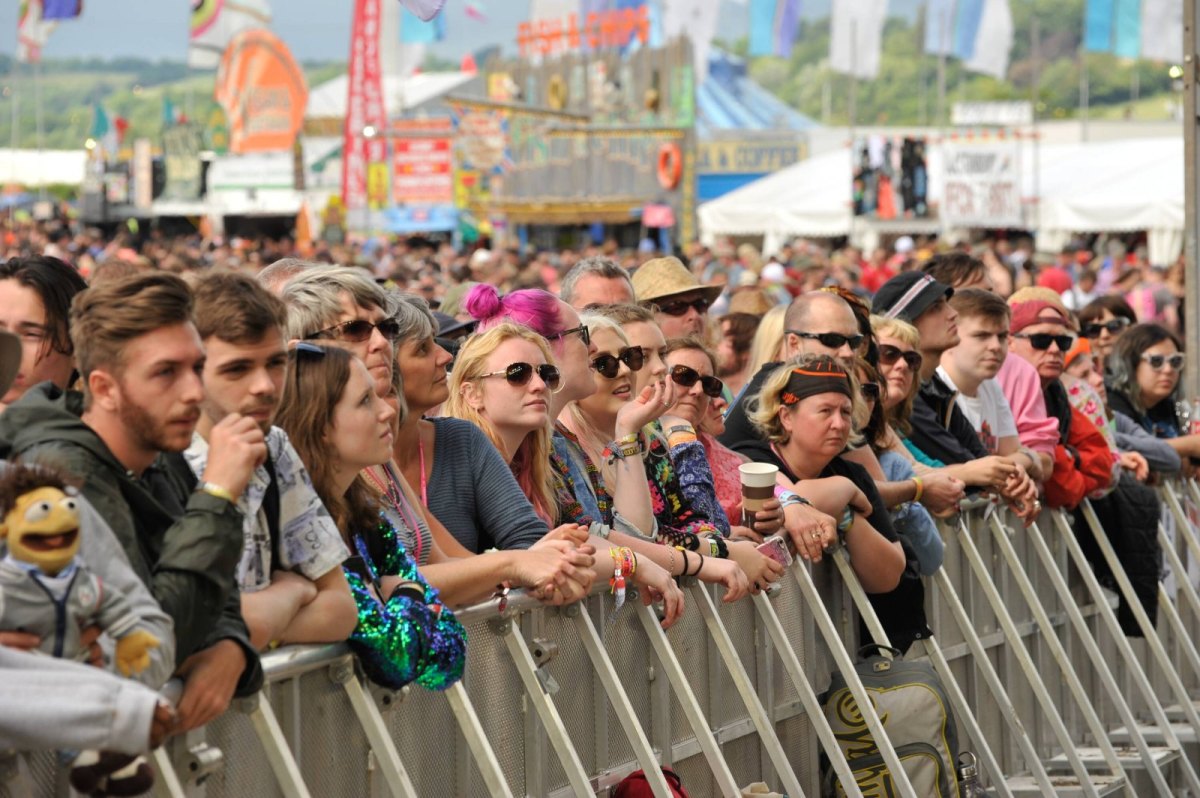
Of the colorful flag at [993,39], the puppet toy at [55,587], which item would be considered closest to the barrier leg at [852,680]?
the puppet toy at [55,587]

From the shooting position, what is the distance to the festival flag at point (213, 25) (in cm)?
4562

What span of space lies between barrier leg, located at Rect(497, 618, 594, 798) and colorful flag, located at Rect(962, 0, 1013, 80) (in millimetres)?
44680

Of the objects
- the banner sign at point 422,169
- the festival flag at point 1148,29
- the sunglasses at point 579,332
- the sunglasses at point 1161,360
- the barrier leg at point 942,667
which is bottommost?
the barrier leg at point 942,667

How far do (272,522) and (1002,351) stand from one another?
14.3ft

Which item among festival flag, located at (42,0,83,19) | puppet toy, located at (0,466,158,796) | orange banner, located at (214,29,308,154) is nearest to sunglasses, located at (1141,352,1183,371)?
puppet toy, located at (0,466,158,796)

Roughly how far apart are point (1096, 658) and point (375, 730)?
4205 millimetres

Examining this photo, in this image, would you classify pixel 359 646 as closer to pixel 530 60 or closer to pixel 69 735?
pixel 69 735

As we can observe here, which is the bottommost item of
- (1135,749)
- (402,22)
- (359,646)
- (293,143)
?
(1135,749)

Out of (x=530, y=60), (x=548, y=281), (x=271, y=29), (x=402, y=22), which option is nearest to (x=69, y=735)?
(x=548, y=281)

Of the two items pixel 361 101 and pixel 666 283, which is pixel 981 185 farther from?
pixel 666 283

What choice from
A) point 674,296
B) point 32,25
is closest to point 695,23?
point 32,25

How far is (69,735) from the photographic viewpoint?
2557 mm

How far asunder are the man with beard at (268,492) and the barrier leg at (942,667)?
2.56m

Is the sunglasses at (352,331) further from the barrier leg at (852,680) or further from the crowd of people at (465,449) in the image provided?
the barrier leg at (852,680)
